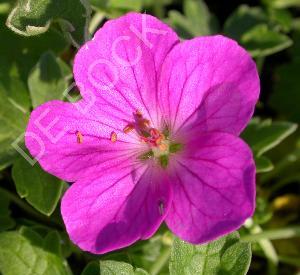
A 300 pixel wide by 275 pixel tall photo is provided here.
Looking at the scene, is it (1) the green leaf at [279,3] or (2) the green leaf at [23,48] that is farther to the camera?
(1) the green leaf at [279,3]

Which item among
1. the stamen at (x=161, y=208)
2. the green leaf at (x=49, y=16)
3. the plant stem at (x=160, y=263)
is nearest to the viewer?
the stamen at (x=161, y=208)

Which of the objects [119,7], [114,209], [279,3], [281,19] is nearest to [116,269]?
[114,209]

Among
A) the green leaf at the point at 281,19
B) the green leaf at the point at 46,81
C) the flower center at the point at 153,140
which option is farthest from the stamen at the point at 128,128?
the green leaf at the point at 281,19

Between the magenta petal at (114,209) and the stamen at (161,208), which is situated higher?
the magenta petal at (114,209)

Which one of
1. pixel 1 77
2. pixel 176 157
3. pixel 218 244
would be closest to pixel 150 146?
pixel 176 157

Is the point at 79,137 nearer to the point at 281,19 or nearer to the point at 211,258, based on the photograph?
the point at 211,258

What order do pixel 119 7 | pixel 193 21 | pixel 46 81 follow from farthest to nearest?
pixel 193 21
pixel 119 7
pixel 46 81

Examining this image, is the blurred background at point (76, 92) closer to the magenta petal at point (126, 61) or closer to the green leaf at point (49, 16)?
the green leaf at point (49, 16)
